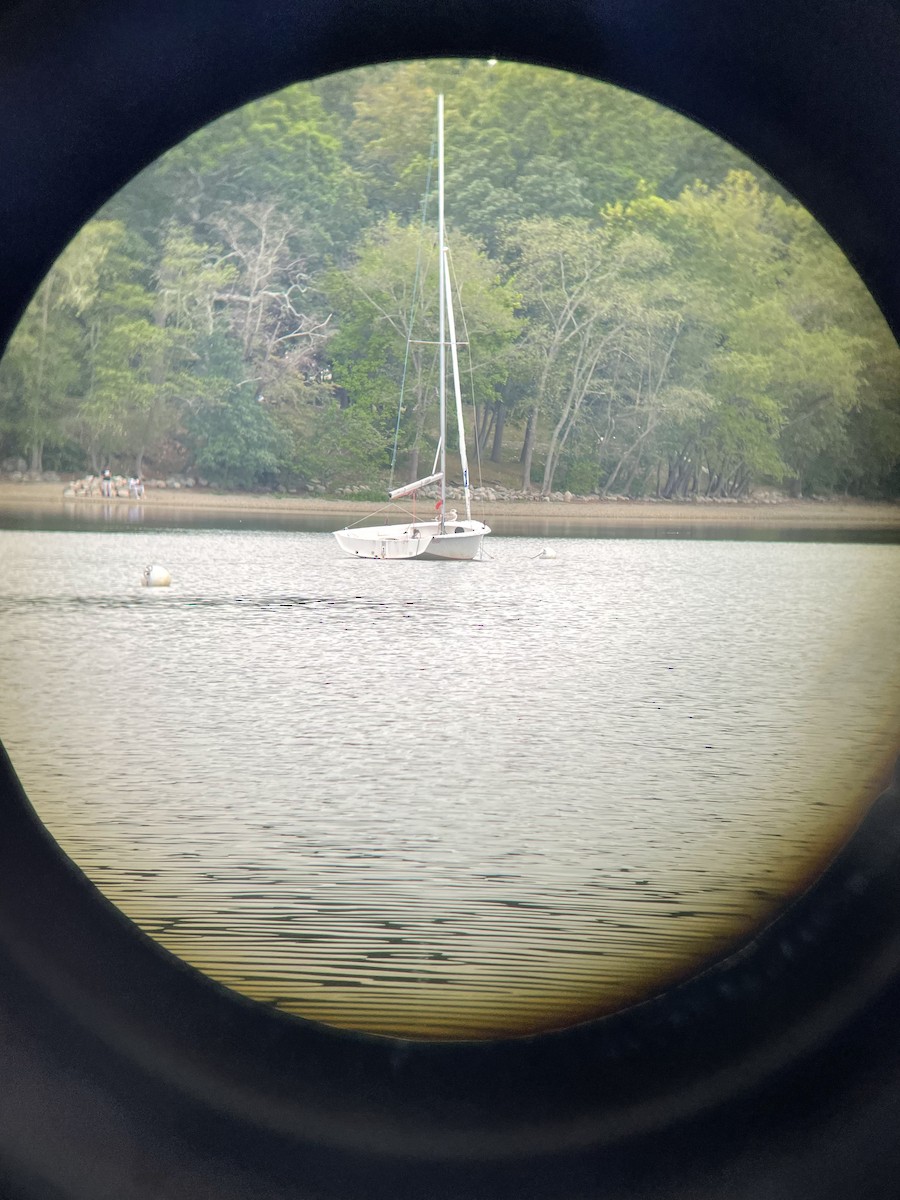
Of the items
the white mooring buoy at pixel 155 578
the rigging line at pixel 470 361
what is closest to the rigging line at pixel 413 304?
the rigging line at pixel 470 361

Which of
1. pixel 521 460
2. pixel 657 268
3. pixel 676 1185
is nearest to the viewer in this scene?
pixel 676 1185

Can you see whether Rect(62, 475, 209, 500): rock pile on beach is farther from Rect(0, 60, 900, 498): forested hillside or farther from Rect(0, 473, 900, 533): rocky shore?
Rect(0, 60, 900, 498): forested hillside

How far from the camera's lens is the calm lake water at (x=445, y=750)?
3.33 meters

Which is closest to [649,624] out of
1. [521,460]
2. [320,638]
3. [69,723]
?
[320,638]

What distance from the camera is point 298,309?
63.2 ft

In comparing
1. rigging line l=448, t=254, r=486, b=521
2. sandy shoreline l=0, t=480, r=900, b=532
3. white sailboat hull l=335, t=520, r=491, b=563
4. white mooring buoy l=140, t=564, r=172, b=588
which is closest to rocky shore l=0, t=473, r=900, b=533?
sandy shoreline l=0, t=480, r=900, b=532

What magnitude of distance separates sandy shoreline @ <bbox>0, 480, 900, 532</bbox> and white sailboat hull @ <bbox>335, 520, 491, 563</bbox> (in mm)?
2046

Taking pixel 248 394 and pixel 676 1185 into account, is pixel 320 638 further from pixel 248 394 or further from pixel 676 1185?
pixel 676 1185

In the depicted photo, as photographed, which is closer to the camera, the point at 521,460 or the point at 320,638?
the point at 320,638

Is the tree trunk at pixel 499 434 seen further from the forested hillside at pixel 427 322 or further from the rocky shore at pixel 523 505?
the rocky shore at pixel 523 505

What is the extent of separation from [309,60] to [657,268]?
20.1 m

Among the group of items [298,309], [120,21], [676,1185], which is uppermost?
[298,309]

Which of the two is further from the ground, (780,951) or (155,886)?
(780,951)

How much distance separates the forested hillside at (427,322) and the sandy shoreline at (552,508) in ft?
0.77
